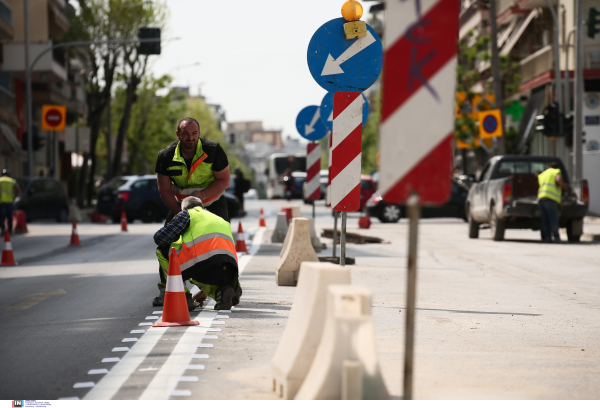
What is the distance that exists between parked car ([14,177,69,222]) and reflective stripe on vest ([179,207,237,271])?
24.5 m

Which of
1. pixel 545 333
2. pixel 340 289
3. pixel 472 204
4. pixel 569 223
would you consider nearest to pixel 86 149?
pixel 472 204

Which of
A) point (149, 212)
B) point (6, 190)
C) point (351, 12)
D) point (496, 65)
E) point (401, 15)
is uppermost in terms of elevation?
point (496, 65)

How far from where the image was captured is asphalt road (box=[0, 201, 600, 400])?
567cm

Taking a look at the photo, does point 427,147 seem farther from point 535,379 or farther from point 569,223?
point 569,223

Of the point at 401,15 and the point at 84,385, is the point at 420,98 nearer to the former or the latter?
the point at 401,15

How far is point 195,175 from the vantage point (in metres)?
9.17

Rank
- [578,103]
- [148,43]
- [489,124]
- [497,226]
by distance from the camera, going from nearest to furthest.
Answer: [497,226] < [578,103] < [148,43] < [489,124]

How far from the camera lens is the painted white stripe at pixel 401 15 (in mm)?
4355

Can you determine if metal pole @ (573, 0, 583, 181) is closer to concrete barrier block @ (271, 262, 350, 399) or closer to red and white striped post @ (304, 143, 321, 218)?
red and white striped post @ (304, 143, 321, 218)

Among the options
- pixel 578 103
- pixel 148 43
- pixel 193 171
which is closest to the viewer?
pixel 193 171

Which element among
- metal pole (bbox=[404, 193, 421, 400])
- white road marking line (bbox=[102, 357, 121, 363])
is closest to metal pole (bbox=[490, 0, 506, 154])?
white road marking line (bbox=[102, 357, 121, 363])

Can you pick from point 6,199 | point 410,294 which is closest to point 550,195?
point 6,199

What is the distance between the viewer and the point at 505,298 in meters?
10.7

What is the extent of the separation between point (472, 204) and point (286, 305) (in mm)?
15018
